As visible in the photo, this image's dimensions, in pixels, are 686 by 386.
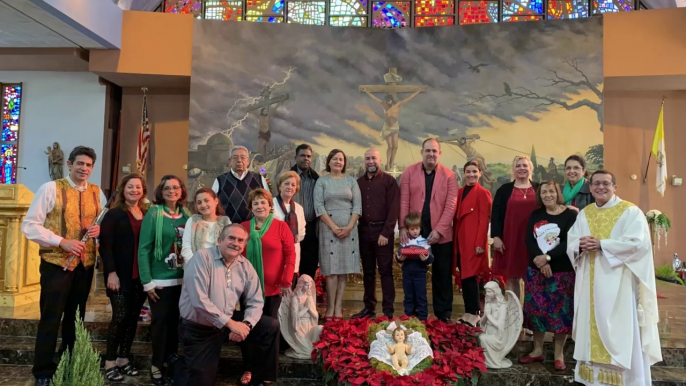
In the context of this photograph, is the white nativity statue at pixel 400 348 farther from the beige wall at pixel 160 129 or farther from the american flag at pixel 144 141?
the beige wall at pixel 160 129

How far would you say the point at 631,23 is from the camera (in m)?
7.77

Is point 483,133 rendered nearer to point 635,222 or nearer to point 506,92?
point 506,92

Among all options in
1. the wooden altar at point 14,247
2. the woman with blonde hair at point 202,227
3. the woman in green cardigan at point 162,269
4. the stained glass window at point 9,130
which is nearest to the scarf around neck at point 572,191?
the woman with blonde hair at point 202,227

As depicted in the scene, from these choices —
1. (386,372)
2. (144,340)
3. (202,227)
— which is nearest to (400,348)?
(386,372)

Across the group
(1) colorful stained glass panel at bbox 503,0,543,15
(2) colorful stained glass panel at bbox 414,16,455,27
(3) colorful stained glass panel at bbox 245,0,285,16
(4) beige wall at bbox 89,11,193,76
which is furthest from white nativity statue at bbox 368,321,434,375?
(1) colorful stained glass panel at bbox 503,0,543,15

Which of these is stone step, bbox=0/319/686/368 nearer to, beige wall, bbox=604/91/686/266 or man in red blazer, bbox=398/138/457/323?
man in red blazer, bbox=398/138/457/323

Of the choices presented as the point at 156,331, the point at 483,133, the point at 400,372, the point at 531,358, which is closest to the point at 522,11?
the point at 483,133

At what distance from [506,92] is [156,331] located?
268 inches

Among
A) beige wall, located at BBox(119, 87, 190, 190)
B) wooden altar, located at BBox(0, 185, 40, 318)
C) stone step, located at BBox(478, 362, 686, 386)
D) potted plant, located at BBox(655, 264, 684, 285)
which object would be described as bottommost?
stone step, located at BBox(478, 362, 686, 386)

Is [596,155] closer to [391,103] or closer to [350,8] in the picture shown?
[391,103]

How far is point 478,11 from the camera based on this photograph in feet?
29.9

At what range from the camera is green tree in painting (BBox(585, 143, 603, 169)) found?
7.99 meters

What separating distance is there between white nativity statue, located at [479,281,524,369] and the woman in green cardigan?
2.32 meters

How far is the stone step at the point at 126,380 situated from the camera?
363cm
